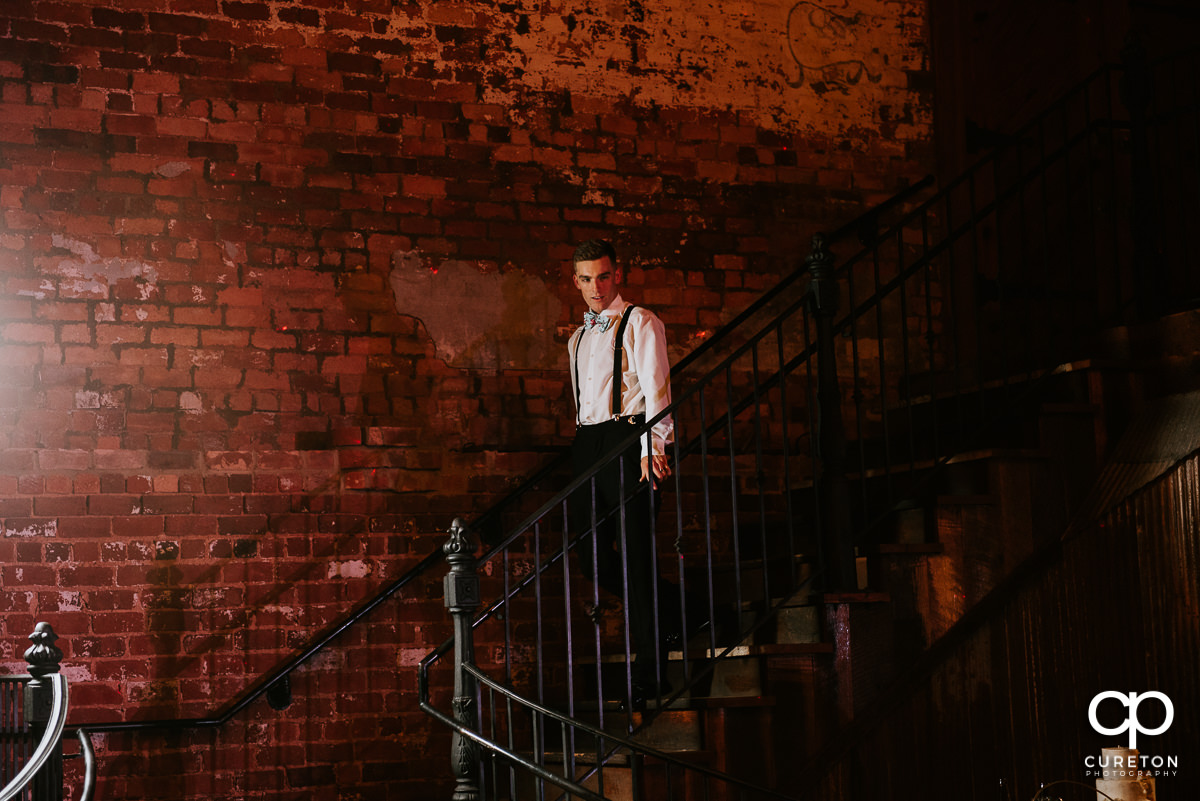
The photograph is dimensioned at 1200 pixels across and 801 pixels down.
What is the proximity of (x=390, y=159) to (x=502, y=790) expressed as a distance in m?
2.72

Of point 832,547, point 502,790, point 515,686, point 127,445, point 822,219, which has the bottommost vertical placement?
point 502,790

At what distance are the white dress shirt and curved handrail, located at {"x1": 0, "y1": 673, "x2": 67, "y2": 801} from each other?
195 cm

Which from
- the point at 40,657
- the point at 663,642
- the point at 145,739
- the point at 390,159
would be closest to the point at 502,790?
the point at 663,642

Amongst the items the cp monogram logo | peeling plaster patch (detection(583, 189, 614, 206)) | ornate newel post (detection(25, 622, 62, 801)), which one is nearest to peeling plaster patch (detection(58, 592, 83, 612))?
ornate newel post (detection(25, 622, 62, 801))

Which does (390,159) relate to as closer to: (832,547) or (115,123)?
(115,123)

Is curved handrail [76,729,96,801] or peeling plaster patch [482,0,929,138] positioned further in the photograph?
peeling plaster patch [482,0,929,138]

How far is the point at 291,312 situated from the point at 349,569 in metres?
1.12

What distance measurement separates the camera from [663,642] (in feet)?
13.6

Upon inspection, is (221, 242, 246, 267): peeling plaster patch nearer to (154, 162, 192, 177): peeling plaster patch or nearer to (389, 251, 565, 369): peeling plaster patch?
(154, 162, 192, 177): peeling plaster patch

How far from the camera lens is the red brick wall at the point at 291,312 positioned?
477 centimetres

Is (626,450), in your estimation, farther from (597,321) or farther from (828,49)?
(828,49)

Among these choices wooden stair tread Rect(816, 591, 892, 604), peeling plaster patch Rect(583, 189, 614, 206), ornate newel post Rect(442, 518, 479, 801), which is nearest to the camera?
ornate newel post Rect(442, 518, 479, 801)

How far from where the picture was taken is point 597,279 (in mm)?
4293

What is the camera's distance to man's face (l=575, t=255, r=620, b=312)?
4289mm
